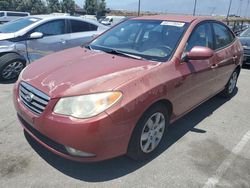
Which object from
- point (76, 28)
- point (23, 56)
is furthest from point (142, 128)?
point (76, 28)

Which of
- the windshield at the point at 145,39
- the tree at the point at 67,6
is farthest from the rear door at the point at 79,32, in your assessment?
the tree at the point at 67,6

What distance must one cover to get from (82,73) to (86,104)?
0.52 m

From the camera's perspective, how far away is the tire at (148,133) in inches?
116

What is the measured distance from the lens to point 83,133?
252cm

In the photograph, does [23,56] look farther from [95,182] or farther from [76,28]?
[95,182]

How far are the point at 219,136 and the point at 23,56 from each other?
4.51 meters

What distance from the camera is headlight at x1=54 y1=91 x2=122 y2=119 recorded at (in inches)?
101

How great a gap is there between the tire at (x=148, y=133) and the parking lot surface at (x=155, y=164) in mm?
138

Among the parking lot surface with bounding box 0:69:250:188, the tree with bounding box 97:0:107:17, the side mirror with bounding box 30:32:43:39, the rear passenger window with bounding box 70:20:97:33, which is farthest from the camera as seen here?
the tree with bounding box 97:0:107:17

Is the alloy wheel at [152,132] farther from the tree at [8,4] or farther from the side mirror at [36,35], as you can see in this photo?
the tree at [8,4]

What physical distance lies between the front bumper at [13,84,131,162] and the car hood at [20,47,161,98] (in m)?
0.24

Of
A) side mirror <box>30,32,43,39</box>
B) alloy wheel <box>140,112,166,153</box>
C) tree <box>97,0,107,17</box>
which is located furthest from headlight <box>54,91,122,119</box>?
tree <box>97,0,107,17</box>

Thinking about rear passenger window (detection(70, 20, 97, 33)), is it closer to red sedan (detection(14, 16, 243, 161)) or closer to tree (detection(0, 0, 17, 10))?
red sedan (detection(14, 16, 243, 161))

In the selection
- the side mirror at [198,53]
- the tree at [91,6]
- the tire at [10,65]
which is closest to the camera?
the side mirror at [198,53]
